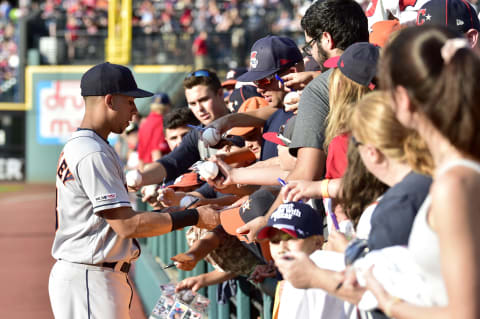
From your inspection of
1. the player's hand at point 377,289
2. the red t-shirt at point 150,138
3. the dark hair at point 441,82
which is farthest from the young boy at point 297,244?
the red t-shirt at point 150,138

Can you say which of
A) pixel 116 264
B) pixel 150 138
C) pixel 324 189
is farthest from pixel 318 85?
pixel 150 138

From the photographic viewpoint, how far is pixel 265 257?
375cm

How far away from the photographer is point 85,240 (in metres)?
3.75

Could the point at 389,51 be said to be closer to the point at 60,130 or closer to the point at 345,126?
the point at 345,126

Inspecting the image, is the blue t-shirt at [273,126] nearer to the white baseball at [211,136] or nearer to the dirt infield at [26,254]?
the white baseball at [211,136]

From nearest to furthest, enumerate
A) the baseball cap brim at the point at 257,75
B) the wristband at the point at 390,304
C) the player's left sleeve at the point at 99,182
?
the wristband at the point at 390,304
the player's left sleeve at the point at 99,182
the baseball cap brim at the point at 257,75

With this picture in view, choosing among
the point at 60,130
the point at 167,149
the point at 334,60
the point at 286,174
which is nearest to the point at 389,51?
the point at 334,60

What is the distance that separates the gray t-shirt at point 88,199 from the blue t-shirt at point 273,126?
89 centimetres

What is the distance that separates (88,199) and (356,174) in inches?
65.5

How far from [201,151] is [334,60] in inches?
79.3

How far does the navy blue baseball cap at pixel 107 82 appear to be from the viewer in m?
3.83

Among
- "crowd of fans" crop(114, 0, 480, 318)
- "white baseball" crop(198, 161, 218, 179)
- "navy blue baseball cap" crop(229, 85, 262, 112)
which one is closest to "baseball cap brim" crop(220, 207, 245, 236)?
"crowd of fans" crop(114, 0, 480, 318)

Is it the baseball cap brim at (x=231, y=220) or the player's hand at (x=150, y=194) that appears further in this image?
the player's hand at (x=150, y=194)

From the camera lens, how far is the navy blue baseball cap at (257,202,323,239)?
9.22ft
